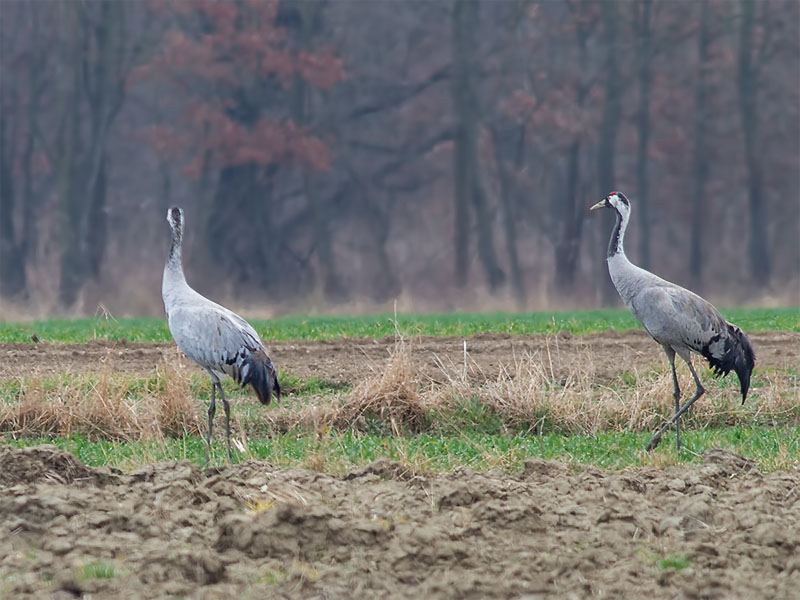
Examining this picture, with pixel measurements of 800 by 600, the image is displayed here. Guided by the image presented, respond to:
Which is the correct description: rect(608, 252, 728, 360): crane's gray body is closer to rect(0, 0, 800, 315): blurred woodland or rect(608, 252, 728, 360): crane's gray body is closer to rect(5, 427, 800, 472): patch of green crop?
rect(5, 427, 800, 472): patch of green crop

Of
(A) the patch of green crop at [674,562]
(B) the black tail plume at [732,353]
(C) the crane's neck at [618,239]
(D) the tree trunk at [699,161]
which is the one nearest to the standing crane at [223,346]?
(C) the crane's neck at [618,239]

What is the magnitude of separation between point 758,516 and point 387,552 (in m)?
1.90

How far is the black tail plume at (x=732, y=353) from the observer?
9.45 meters

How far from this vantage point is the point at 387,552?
570cm

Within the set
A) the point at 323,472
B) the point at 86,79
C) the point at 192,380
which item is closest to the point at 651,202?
the point at 86,79

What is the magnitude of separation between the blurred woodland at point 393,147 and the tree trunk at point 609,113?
0.06 metres

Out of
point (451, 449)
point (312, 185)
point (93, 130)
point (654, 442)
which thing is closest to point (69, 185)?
point (93, 130)

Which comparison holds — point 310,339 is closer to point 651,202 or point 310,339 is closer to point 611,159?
point 611,159

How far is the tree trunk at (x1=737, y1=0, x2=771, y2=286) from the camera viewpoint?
3150 centimetres

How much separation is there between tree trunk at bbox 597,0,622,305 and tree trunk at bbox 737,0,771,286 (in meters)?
3.02

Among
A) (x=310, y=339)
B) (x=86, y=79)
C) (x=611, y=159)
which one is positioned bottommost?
(x=310, y=339)

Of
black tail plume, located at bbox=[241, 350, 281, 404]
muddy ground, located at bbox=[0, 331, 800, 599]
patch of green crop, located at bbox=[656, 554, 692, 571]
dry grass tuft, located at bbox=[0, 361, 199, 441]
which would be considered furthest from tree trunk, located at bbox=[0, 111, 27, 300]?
patch of green crop, located at bbox=[656, 554, 692, 571]

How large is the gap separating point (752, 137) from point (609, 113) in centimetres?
386

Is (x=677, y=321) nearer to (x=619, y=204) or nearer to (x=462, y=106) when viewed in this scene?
(x=619, y=204)
